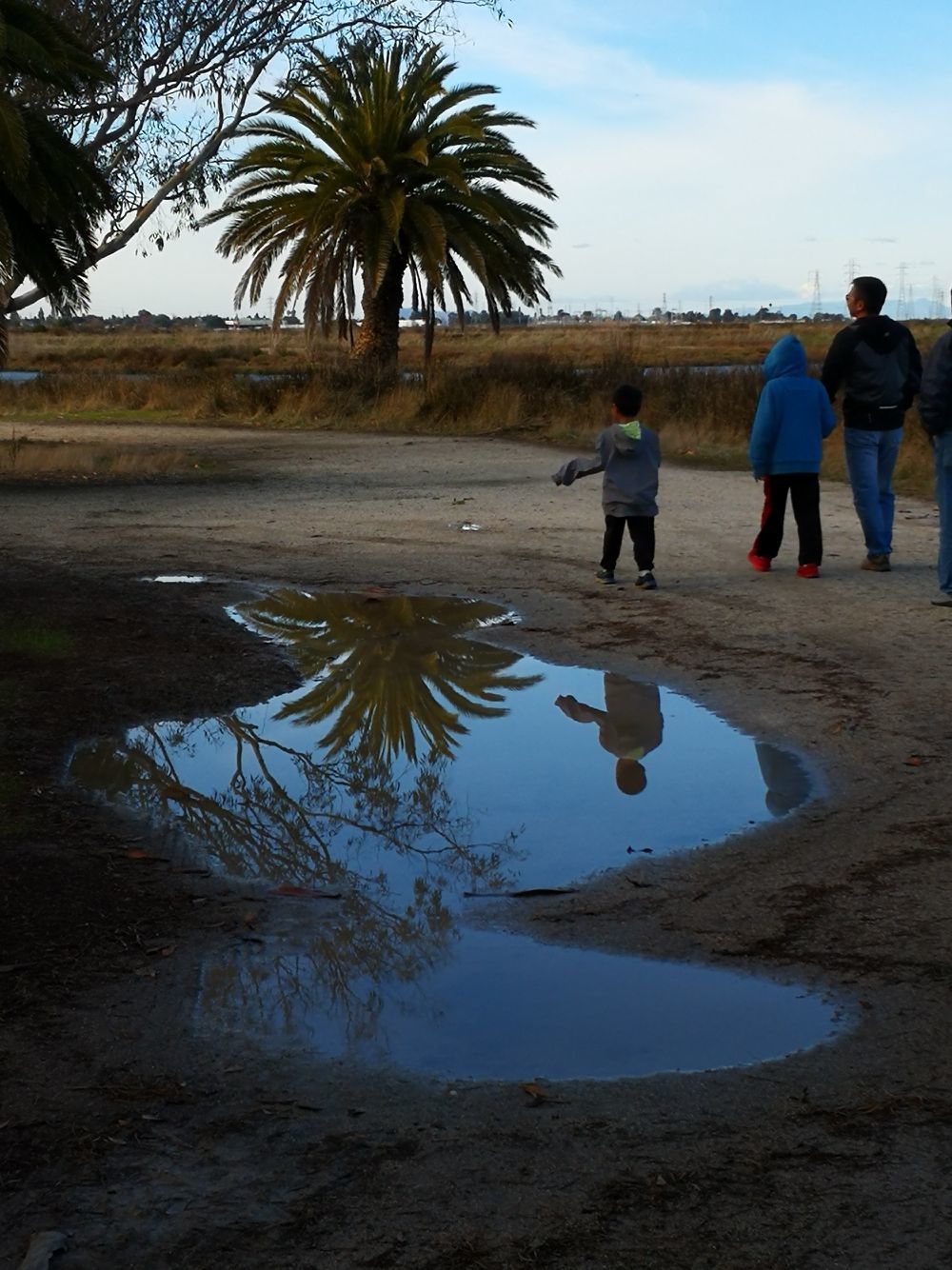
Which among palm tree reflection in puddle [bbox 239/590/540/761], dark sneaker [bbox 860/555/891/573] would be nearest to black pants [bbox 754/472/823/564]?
dark sneaker [bbox 860/555/891/573]

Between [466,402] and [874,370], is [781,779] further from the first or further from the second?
[466,402]

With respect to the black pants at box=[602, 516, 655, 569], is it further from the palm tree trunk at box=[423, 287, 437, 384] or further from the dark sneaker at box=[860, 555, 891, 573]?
the palm tree trunk at box=[423, 287, 437, 384]

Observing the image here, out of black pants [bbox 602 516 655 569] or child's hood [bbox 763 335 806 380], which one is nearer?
black pants [bbox 602 516 655 569]

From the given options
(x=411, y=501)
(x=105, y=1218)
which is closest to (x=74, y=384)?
(x=411, y=501)

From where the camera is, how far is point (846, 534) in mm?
13453

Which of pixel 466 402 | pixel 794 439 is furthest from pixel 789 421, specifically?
pixel 466 402

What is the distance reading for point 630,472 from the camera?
1067 cm

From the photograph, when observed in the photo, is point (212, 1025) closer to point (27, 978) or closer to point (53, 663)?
point (27, 978)

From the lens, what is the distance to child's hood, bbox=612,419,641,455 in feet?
34.8

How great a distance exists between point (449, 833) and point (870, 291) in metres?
6.87

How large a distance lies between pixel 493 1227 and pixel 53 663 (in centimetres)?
570

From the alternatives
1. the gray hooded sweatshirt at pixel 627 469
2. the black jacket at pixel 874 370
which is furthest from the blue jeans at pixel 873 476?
the gray hooded sweatshirt at pixel 627 469

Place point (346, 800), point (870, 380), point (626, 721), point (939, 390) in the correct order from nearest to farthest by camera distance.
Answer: point (346, 800)
point (626, 721)
point (939, 390)
point (870, 380)

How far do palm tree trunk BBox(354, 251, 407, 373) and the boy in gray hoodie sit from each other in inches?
748
